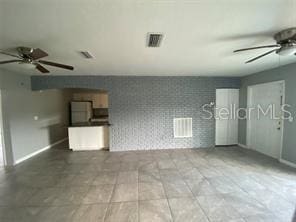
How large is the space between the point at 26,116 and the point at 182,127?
4843 millimetres

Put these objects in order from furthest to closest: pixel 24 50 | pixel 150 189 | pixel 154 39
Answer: pixel 150 189 < pixel 24 50 < pixel 154 39

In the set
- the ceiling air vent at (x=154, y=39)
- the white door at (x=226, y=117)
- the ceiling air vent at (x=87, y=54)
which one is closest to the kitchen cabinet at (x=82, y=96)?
the ceiling air vent at (x=87, y=54)

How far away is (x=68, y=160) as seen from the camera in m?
4.91

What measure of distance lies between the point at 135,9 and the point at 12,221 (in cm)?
310

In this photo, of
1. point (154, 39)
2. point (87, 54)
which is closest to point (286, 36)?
point (154, 39)

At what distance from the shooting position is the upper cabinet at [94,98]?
8.32 metres

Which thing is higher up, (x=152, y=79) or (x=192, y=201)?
(x=152, y=79)

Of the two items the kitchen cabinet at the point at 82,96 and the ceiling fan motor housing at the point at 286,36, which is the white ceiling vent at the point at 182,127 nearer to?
the ceiling fan motor housing at the point at 286,36

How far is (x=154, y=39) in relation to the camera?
2.57 m

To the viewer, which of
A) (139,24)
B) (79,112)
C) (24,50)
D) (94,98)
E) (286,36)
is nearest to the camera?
(139,24)

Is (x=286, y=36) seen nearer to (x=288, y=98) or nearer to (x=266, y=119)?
(x=288, y=98)

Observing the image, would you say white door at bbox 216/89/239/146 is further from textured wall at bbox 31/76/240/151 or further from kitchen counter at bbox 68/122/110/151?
kitchen counter at bbox 68/122/110/151

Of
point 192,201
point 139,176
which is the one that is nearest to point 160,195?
point 192,201

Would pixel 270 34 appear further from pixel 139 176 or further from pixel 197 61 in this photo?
pixel 139 176
